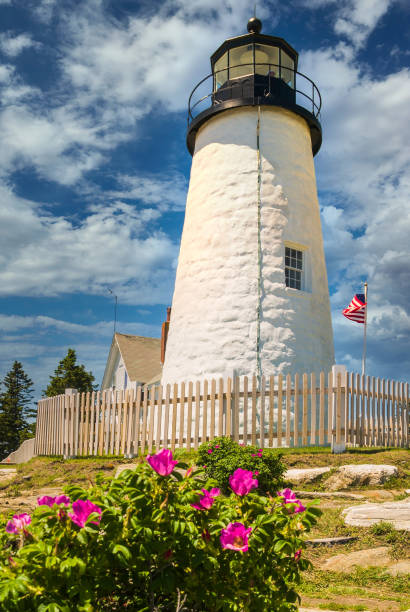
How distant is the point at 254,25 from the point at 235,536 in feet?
63.8

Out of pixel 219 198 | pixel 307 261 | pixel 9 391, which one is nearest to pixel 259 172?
pixel 219 198

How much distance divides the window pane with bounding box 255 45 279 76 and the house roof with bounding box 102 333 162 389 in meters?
17.7

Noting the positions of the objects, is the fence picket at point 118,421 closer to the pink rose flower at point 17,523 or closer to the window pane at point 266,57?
the window pane at point 266,57

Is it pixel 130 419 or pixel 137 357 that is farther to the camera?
pixel 137 357

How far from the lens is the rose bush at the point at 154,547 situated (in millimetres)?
2605

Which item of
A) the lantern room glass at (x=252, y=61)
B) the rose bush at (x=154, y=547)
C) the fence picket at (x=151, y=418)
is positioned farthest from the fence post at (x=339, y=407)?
the lantern room glass at (x=252, y=61)

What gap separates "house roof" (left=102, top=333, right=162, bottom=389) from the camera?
3294cm

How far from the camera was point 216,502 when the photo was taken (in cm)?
321

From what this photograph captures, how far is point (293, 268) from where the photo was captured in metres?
17.0

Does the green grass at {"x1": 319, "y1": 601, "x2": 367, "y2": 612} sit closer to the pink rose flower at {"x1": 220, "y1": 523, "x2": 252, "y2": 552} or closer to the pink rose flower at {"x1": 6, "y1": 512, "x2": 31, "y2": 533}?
the pink rose flower at {"x1": 220, "y1": 523, "x2": 252, "y2": 552}

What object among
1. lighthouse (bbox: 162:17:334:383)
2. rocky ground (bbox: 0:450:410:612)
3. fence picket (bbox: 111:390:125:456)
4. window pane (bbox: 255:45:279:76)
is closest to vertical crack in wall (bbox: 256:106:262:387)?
lighthouse (bbox: 162:17:334:383)

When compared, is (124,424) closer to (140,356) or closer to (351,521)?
(351,521)

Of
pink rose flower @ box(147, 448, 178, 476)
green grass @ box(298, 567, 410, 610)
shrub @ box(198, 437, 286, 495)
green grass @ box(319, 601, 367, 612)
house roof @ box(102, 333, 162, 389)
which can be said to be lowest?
green grass @ box(298, 567, 410, 610)

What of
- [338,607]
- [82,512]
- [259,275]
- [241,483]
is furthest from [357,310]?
[82,512]
